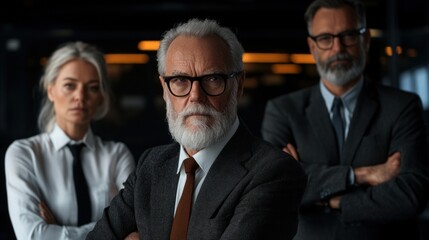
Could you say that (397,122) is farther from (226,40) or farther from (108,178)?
(108,178)

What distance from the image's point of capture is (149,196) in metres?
2.82

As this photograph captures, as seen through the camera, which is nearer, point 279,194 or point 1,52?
point 279,194

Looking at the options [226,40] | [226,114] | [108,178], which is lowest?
[108,178]

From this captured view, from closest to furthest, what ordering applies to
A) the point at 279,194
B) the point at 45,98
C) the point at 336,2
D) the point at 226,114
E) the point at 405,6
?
the point at 279,194, the point at 226,114, the point at 336,2, the point at 45,98, the point at 405,6

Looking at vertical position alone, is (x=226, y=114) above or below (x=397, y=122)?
above

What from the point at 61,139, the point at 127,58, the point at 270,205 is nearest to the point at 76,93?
the point at 61,139

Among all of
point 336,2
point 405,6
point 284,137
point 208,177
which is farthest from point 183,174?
point 405,6

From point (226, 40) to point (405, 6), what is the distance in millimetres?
4489

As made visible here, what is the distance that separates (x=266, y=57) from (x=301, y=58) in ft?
1.10

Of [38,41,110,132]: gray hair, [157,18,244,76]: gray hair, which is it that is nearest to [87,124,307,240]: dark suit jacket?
[157,18,244,76]: gray hair

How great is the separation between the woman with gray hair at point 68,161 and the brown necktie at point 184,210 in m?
1.08

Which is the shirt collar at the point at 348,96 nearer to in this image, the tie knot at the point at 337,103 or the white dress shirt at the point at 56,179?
the tie knot at the point at 337,103

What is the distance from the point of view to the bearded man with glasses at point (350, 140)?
141 inches

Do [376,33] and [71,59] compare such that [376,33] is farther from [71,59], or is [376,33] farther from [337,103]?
[71,59]
